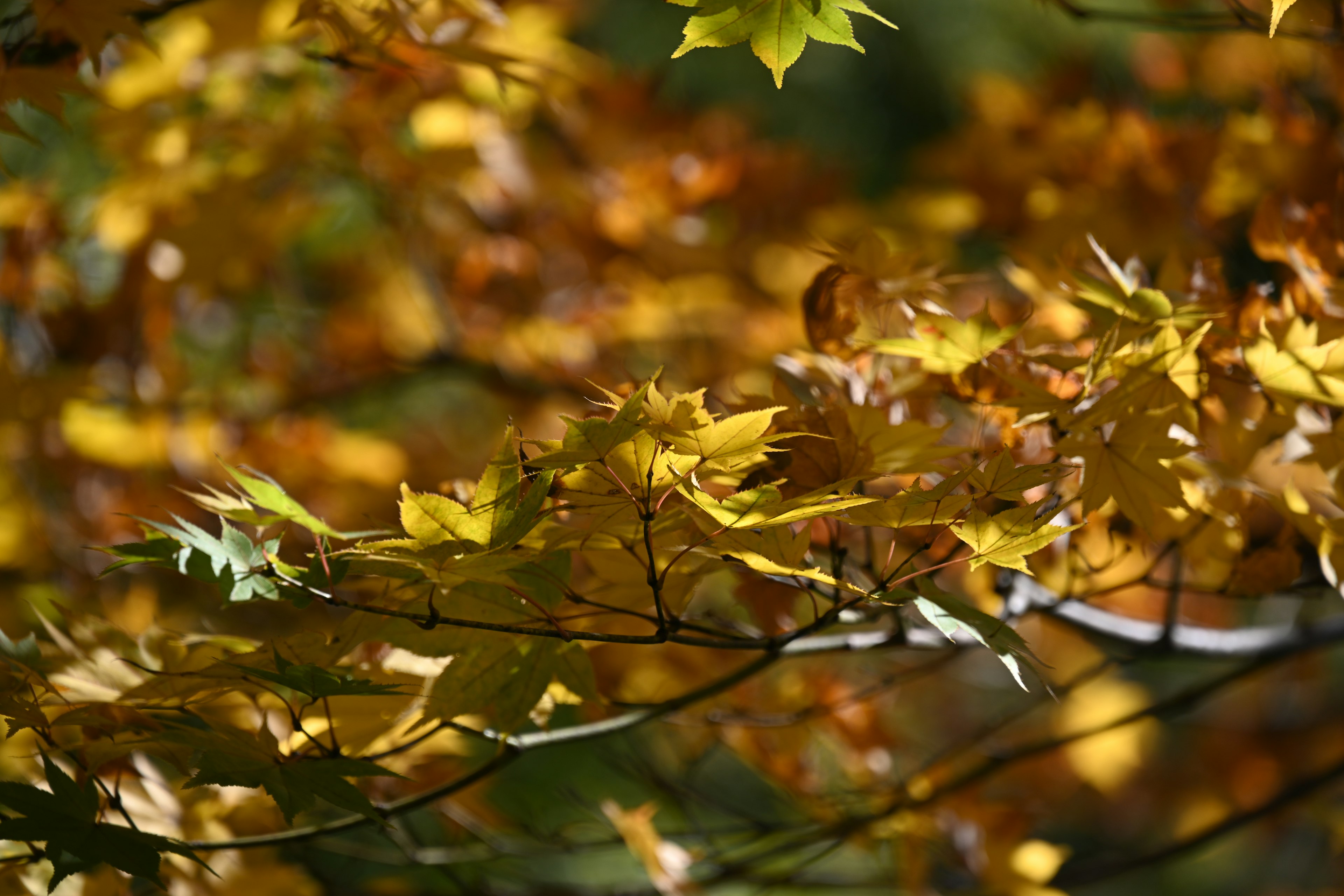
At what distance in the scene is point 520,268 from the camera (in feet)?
4.55

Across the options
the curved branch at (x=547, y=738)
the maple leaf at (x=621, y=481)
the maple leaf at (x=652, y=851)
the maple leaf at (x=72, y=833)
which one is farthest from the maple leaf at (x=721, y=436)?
the maple leaf at (x=652, y=851)

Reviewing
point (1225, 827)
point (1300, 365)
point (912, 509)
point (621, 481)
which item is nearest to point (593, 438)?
point (621, 481)

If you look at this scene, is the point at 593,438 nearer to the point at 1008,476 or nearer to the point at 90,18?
the point at 1008,476

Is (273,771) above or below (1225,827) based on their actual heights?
above

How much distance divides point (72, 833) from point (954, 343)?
448 millimetres

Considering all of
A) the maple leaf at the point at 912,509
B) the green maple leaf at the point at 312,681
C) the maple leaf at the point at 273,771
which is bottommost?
the maple leaf at the point at 273,771

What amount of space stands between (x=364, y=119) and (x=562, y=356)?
0.38 metres

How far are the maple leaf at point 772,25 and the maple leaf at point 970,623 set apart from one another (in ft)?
0.77

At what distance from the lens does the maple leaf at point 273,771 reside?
402 mm

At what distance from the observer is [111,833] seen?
0.41 m

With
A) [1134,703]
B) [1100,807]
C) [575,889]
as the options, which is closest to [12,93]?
[575,889]

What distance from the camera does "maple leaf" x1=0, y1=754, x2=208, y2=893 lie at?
39 cm

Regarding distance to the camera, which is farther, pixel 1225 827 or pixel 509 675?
pixel 1225 827

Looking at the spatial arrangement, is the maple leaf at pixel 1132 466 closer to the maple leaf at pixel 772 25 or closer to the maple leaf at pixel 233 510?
the maple leaf at pixel 772 25
